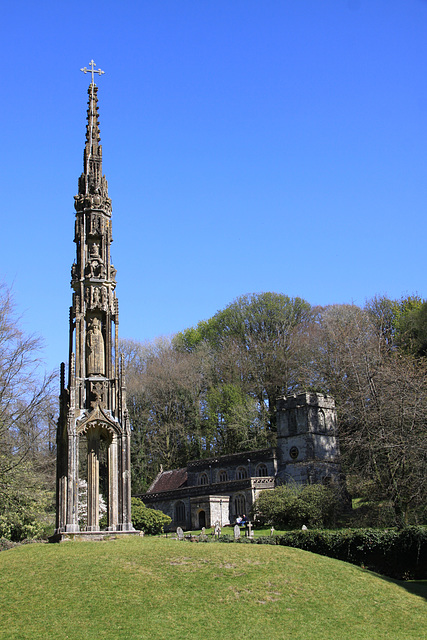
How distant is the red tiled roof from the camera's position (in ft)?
168

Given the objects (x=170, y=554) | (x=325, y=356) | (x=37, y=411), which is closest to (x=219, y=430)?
(x=325, y=356)

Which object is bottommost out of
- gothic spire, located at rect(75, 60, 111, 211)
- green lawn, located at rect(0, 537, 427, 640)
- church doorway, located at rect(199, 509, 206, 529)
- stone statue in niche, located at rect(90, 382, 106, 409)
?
green lawn, located at rect(0, 537, 427, 640)

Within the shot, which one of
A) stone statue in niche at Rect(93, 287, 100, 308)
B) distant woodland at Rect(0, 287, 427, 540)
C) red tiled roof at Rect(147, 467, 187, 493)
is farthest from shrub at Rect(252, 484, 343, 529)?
stone statue in niche at Rect(93, 287, 100, 308)

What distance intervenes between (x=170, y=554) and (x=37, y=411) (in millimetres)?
13609

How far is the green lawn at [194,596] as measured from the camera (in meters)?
14.4

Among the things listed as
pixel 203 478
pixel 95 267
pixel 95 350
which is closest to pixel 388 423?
pixel 95 350

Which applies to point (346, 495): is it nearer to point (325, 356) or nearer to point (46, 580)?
point (325, 356)

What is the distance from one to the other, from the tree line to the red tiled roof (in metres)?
2.77

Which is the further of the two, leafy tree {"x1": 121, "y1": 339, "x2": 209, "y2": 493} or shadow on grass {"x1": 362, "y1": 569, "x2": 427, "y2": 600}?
leafy tree {"x1": 121, "y1": 339, "x2": 209, "y2": 493}

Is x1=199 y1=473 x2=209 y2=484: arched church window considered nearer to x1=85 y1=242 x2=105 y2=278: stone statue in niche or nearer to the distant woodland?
the distant woodland

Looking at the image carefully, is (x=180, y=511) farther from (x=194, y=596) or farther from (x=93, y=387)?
(x=194, y=596)

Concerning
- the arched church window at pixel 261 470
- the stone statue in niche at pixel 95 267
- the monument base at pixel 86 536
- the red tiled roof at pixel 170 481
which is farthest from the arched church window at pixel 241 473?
the stone statue in niche at pixel 95 267

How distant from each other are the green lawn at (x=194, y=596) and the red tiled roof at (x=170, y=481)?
30.7 metres

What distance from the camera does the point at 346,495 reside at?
137 ft
